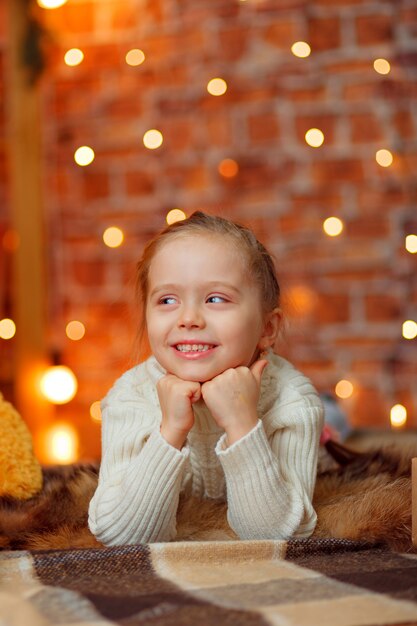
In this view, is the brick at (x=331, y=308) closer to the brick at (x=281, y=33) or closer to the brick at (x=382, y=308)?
the brick at (x=382, y=308)

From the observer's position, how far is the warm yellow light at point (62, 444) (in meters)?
2.58

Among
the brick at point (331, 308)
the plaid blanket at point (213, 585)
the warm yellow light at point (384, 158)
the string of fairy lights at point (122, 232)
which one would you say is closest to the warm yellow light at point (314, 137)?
the string of fairy lights at point (122, 232)

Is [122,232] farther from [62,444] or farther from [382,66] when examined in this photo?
[382,66]

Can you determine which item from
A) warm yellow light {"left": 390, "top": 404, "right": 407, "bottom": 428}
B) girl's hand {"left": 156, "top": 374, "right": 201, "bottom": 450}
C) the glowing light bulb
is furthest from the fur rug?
the glowing light bulb

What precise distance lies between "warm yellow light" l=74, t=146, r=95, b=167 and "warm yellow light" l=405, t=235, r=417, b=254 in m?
0.98

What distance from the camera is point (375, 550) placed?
0.99 m

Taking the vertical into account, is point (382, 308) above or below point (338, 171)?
below

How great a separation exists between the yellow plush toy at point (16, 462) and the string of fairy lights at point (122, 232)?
4.27 ft

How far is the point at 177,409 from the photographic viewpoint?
110 cm

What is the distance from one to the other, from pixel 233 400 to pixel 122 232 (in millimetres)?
1659

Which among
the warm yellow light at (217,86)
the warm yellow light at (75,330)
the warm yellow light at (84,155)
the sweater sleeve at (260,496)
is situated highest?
the warm yellow light at (217,86)

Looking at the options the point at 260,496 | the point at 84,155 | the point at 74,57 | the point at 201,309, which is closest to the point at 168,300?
the point at 201,309

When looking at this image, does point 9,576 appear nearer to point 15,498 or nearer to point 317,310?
point 15,498

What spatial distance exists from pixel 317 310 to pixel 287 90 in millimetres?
615
